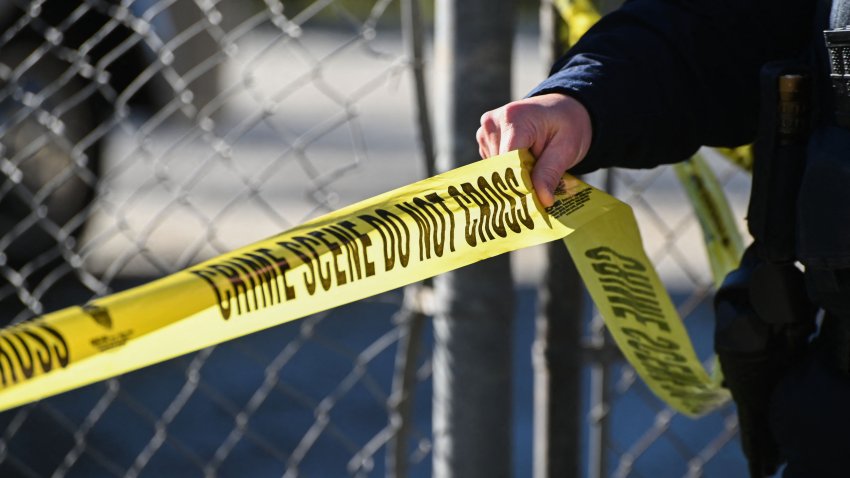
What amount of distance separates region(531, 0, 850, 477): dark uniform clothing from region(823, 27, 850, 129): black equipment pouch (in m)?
0.02

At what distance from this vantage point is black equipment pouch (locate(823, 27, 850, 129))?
1346 mm

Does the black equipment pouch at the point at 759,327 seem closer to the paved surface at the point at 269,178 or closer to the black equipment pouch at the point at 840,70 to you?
the black equipment pouch at the point at 840,70

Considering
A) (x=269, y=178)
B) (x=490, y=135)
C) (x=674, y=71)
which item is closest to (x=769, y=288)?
(x=674, y=71)

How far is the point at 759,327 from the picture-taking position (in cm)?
157

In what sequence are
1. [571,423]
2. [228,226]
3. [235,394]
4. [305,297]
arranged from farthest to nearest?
[228,226]
[235,394]
[571,423]
[305,297]

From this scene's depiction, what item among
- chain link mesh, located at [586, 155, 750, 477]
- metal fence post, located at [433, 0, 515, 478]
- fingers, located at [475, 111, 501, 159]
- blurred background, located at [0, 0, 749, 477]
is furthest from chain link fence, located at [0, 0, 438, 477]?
fingers, located at [475, 111, 501, 159]

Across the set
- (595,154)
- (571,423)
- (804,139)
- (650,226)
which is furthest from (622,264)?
(650,226)

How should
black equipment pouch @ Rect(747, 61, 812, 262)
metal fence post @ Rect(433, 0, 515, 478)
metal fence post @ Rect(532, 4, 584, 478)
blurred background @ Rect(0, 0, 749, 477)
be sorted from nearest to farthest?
black equipment pouch @ Rect(747, 61, 812, 262), metal fence post @ Rect(433, 0, 515, 478), blurred background @ Rect(0, 0, 749, 477), metal fence post @ Rect(532, 4, 584, 478)

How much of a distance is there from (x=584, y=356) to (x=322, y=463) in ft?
4.42

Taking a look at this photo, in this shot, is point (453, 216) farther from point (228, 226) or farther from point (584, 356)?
point (228, 226)

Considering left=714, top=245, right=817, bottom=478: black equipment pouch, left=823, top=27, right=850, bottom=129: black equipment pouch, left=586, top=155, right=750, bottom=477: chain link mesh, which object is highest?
left=823, top=27, right=850, bottom=129: black equipment pouch

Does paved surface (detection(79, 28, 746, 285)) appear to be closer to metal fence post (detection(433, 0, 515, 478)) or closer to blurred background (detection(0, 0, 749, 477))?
blurred background (detection(0, 0, 749, 477))

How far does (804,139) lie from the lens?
1468mm

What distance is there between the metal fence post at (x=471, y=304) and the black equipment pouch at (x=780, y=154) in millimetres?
460
